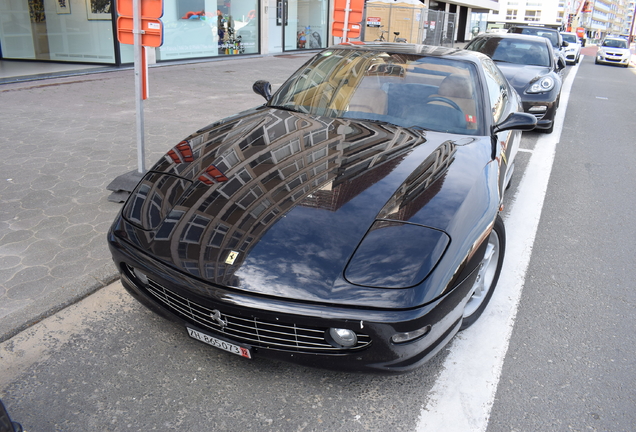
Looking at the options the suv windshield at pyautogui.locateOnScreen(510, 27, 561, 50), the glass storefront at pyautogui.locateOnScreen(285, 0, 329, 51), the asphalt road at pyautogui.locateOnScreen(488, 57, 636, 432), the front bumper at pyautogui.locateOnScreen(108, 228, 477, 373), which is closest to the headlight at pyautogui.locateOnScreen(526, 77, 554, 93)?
the asphalt road at pyautogui.locateOnScreen(488, 57, 636, 432)

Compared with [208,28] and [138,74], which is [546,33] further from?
[138,74]

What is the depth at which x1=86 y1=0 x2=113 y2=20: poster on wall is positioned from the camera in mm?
12203

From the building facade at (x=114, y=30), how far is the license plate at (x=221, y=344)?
38.3 ft

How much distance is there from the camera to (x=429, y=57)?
3742 millimetres

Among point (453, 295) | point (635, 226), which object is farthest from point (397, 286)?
point (635, 226)

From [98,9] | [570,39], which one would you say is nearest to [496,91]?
[98,9]

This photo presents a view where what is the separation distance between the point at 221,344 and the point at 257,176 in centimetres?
89

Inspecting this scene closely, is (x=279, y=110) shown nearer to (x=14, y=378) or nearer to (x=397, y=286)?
(x=397, y=286)

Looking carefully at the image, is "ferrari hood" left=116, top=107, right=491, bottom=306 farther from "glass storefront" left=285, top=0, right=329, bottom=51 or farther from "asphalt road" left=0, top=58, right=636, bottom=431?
"glass storefront" left=285, top=0, right=329, bottom=51

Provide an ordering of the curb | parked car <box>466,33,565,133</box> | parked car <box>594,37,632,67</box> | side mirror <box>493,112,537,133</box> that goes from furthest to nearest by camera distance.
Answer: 1. parked car <box>594,37,632,67</box>
2. parked car <box>466,33,565,133</box>
3. side mirror <box>493,112,537,133</box>
4. the curb

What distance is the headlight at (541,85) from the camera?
750 cm

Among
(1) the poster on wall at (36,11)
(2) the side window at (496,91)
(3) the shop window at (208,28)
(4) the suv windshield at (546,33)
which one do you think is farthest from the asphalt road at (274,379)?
→ (1) the poster on wall at (36,11)

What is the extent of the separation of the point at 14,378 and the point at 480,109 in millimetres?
3145

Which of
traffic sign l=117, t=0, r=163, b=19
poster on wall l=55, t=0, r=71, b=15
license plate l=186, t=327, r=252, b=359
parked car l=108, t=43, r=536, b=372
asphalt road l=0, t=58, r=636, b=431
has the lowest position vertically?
asphalt road l=0, t=58, r=636, b=431
